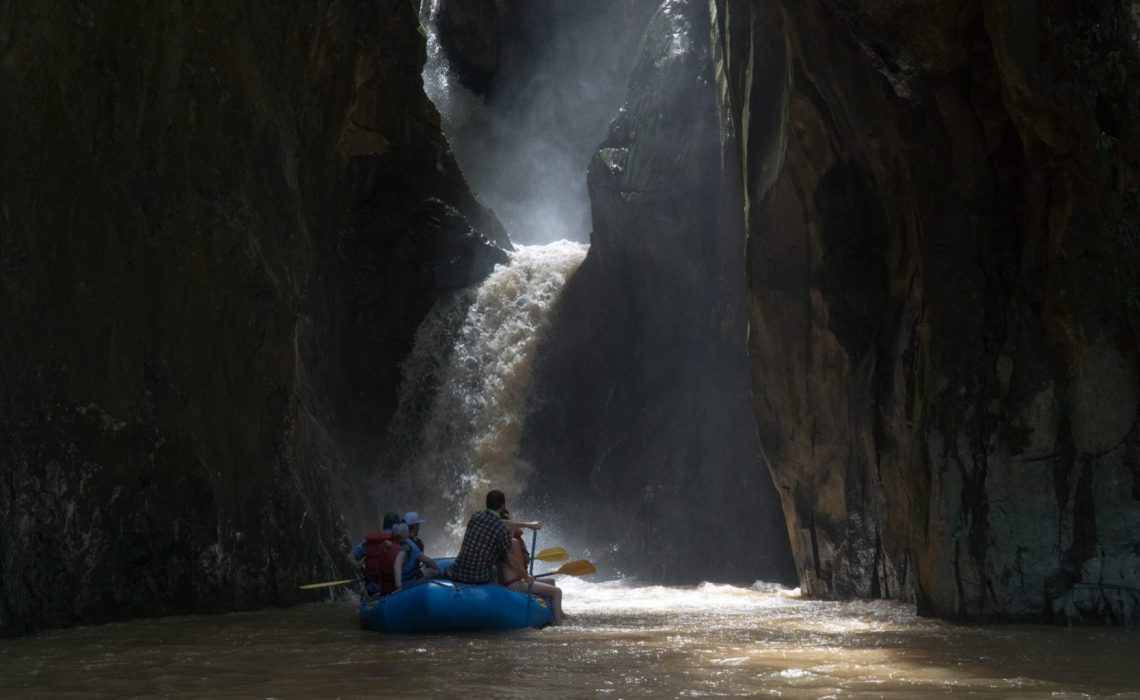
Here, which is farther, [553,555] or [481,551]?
[553,555]

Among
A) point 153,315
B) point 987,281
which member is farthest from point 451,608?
point 987,281

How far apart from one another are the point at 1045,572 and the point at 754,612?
333 cm

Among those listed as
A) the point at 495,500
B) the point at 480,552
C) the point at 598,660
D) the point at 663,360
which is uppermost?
the point at 663,360

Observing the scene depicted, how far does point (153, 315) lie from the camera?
11.3 meters

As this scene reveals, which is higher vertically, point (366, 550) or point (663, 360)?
point (663, 360)

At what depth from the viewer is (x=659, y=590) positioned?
17.9 m

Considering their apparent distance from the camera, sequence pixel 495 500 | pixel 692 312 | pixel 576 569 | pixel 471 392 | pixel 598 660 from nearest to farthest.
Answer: pixel 598 660 → pixel 495 500 → pixel 576 569 → pixel 692 312 → pixel 471 392

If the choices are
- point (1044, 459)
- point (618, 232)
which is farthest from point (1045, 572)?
point (618, 232)

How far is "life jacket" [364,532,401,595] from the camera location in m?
10.5

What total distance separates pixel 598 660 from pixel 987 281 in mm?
4715

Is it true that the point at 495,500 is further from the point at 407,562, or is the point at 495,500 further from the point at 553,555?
the point at 553,555

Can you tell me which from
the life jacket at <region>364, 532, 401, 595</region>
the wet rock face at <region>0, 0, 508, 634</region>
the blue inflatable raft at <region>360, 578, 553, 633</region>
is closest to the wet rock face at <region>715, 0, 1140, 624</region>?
the blue inflatable raft at <region>360, 578, 553, 633</region>

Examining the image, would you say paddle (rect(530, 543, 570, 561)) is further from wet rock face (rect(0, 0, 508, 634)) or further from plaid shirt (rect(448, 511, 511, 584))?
wet rock face (rect(0, 0, 508, 634))

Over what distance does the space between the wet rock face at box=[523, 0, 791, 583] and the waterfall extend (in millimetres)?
451
